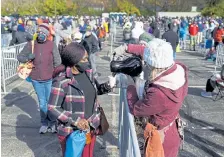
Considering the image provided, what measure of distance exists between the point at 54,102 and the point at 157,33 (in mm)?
12435

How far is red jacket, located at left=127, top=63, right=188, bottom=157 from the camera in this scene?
2.43m

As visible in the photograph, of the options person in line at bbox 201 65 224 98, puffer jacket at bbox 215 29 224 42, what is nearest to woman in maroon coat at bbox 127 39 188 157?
person in line at bbox 201 65 224 98

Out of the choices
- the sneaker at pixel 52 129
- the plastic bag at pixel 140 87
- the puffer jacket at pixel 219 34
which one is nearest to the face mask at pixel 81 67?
the plastic bag at pixel 140 87

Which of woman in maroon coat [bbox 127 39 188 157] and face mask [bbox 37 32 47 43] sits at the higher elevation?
face mask [bbox 37 32 47 43]

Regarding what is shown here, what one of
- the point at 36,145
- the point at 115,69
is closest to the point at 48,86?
the point at 36,145

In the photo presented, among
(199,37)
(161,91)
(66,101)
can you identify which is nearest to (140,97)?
(161,91)

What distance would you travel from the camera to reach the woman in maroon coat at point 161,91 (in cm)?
244

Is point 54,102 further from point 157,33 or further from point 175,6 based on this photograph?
point 175,6

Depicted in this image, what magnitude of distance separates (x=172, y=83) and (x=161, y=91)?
115mm

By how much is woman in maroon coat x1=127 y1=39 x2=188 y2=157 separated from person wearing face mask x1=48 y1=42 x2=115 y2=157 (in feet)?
1.95

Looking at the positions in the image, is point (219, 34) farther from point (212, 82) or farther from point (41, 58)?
point (41, 58)

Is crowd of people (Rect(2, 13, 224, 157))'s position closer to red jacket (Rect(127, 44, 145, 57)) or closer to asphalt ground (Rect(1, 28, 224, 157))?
red jacket (Rect(127, 44, 145, 57))

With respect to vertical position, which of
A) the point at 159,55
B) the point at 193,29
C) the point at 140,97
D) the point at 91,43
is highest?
the point at 193,29

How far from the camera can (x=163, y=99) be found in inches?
95.7
